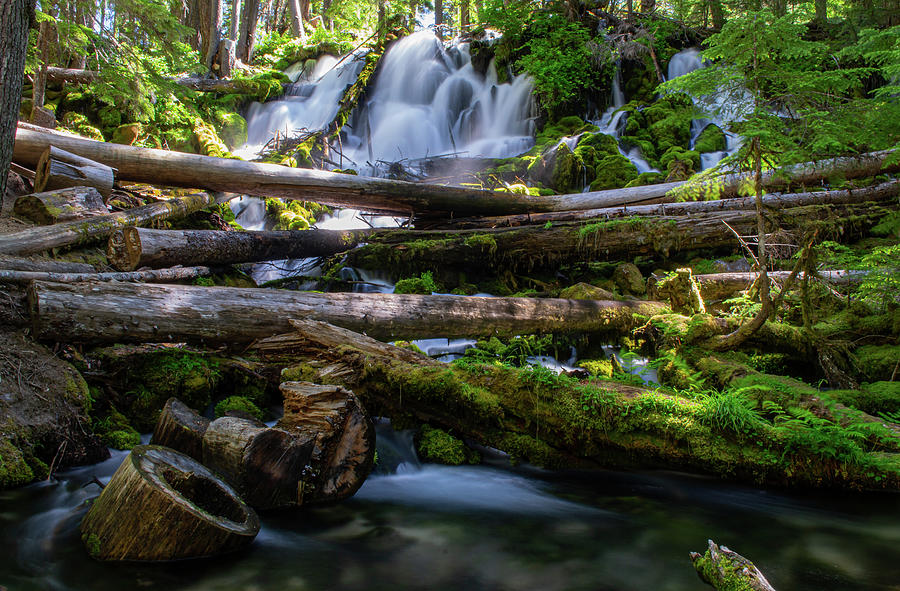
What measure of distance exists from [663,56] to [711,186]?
16858 mm

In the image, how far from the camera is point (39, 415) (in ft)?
11.7

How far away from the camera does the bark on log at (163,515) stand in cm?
253

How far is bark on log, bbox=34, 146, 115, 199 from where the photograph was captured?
7.87m

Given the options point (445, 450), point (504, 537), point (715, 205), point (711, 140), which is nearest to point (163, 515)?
point (504, 537)

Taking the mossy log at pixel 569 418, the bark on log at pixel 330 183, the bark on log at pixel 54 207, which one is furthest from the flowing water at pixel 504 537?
the bark on log at pixel 330 183

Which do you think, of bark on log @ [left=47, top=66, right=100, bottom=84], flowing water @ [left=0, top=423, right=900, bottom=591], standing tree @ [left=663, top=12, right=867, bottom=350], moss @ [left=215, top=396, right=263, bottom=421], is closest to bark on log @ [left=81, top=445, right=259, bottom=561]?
flowing water @ [left=0, top=423, right=900, bottom=591]

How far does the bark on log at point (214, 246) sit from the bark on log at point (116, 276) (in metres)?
0.28

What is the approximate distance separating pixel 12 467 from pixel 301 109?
1773 cm

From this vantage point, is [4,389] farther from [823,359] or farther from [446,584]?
[823,359]

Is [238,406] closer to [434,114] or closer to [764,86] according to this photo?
[764,86]

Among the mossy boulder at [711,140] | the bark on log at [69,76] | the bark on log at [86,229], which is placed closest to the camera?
the bark on log at [86,229]

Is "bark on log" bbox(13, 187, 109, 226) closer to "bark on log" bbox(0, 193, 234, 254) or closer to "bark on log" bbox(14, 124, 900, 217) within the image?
"bark on log" bbox(0, 193, 234, 254)

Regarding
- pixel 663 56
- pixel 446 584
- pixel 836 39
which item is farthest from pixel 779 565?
pixel 836 39

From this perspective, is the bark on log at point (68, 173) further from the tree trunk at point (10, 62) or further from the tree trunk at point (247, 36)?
the tree trunk at point (247, 36)
